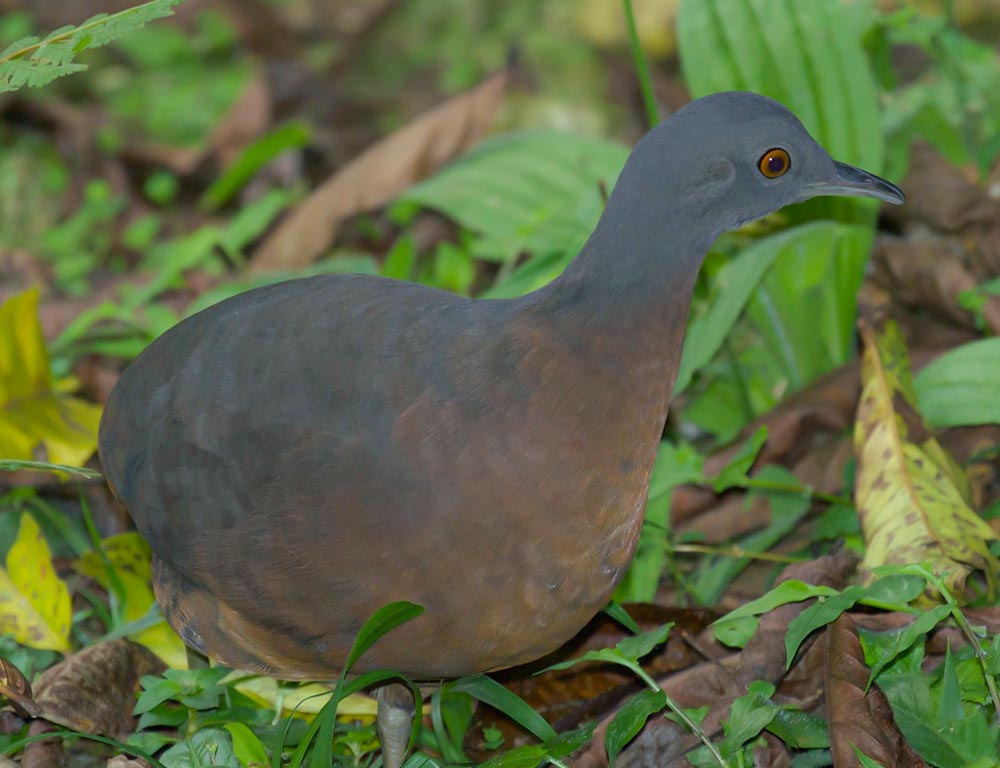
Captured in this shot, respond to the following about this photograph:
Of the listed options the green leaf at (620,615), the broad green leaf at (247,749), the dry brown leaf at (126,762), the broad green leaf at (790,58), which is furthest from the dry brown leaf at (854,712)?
the broad green leaf at (790,58)

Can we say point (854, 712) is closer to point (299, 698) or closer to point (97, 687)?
point (299, 698)

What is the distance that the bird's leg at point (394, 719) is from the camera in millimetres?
2773

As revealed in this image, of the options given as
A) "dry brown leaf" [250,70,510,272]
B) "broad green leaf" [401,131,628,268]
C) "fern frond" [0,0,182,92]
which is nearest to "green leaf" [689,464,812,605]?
"broad green leaf" [401,131,628,268]

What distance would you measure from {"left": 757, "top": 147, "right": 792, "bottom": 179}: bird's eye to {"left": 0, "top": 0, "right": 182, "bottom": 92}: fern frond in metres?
1.06

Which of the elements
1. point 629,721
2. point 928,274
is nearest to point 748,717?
point 629,721

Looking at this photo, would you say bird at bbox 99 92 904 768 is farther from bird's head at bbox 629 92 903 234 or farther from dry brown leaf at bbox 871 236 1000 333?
dry brown leaf at bbox 871 236 1000 333

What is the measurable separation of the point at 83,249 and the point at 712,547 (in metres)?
3.16

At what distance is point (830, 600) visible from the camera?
2561 millimetres

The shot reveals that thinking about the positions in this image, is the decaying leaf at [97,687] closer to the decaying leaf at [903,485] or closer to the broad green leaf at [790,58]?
the decaying leaf at [903,485]

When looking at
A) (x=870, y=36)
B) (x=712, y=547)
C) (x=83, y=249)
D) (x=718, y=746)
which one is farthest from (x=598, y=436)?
(x=83, y=249)

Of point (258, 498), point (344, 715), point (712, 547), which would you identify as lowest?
point (712, 547)

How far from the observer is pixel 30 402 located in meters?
3.83

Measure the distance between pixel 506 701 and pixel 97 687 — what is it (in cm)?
91

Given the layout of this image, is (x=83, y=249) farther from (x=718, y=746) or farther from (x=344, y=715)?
(x=718, y=746)
